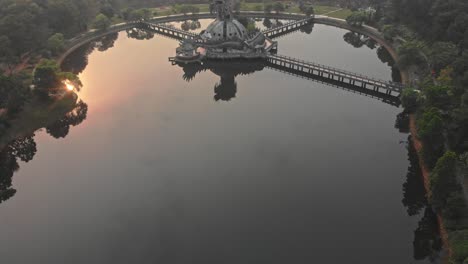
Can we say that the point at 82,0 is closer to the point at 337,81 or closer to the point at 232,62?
the point at 232,62

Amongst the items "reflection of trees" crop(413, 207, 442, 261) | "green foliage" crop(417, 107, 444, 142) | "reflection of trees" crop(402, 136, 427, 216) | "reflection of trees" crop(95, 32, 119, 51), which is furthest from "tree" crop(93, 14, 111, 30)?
"reflection of trees" crop(413, 207, 442, 261)

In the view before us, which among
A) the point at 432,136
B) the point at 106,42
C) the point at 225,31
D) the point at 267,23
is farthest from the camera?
the point at 267,23

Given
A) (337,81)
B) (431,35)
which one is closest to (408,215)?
(337,81)

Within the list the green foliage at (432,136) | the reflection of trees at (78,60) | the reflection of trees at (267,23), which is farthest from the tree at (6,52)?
the green foliage at (432,136)

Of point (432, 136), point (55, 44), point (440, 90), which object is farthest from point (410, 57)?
point (55, 44)

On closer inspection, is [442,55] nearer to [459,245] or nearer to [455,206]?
[455,206]

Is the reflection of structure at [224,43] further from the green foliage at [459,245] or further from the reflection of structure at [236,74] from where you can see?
the green foliage at [459,245]
